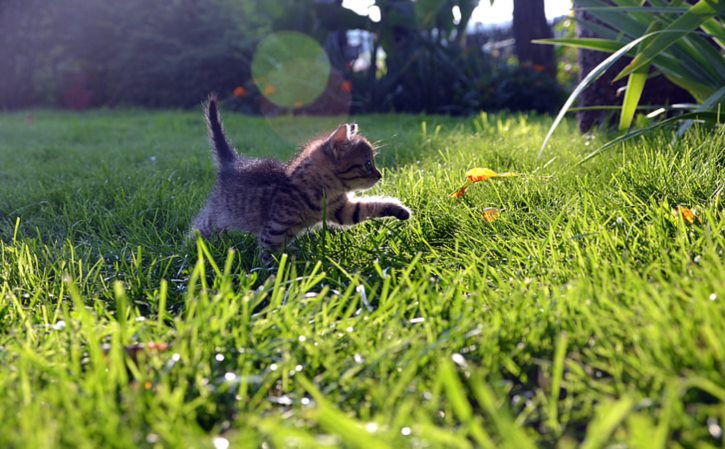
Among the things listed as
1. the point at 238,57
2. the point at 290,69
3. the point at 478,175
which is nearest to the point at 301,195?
the point at 478,175

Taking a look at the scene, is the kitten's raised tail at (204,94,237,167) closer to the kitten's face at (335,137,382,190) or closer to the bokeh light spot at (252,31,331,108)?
the kitten's face at (335,137,382,190)

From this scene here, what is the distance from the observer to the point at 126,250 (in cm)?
325

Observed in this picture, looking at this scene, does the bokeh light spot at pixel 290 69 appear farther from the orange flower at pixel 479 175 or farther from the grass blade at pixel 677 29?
the grass blade at pixel 677 29

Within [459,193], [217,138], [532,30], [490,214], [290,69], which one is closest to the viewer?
[490,214]

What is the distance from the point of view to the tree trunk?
37.3ft

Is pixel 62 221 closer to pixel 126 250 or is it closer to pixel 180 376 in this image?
pixel 126 250

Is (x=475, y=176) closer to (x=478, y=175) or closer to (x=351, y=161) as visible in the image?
(x=478, y=175)

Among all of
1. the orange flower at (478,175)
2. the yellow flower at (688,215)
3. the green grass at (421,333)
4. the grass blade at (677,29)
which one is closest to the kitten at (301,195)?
the green grass at (421,333)

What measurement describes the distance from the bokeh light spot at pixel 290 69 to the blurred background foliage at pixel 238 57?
125 mm

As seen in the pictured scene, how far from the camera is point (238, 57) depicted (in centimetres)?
1175

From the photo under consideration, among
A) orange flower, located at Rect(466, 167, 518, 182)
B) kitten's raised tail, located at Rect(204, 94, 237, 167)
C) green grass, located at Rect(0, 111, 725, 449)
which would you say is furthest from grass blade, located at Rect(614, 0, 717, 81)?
kitten's raised tail, located at Rect(204, 94, 237, 167)

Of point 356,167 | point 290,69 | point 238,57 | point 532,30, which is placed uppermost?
point 532,30

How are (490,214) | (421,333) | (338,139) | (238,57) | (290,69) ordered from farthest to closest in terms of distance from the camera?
(238,57) < (290,69) < (338,139) < (490,214) < (421,333)

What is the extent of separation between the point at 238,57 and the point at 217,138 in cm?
815
